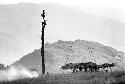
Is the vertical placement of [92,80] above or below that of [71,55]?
below

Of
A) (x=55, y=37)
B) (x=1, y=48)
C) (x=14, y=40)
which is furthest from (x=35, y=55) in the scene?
(x=55, y=37)

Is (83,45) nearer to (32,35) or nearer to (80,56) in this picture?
(80,56)

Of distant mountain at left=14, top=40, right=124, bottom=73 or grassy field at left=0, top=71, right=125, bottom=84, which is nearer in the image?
grassy field at left=0, top=71, right=125, bottom=84

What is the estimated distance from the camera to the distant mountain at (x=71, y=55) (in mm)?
60750

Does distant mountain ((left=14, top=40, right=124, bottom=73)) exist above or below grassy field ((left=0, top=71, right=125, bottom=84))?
above

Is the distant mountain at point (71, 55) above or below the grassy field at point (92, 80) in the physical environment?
above

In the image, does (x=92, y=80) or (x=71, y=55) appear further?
(x=71, y=55)

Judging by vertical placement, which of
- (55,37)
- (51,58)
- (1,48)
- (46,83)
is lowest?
(46,83)

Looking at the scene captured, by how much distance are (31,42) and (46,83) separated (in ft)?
524

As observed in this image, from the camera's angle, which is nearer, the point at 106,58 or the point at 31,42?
the point at 106,58

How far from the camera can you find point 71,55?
210ft

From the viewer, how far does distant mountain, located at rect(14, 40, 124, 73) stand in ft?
199

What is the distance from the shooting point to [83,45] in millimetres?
69625

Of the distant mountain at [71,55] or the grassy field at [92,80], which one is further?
the distant mountain at [71,55]
